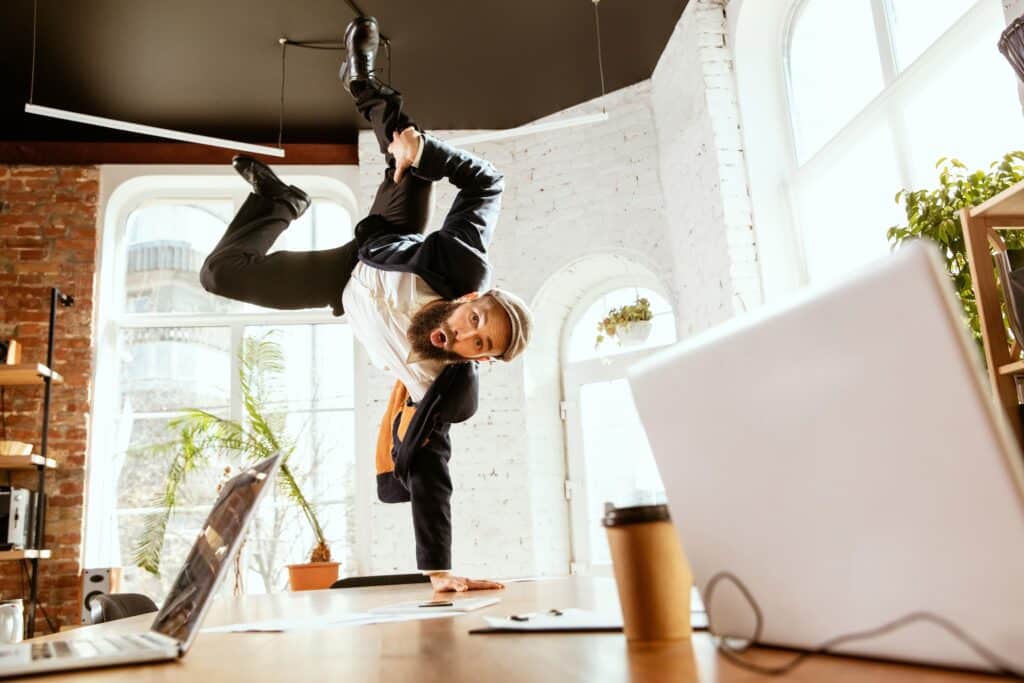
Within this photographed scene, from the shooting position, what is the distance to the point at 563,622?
0.88 metres

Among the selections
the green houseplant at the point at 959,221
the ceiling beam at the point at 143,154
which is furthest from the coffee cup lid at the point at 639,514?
the ceiling beam at the point at 143,154

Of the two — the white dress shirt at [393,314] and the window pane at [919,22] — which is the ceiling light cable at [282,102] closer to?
the white dress shirt at [393,314]

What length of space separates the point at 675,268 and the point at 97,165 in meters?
3.93

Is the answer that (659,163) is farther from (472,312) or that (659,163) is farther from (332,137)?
(472,312)

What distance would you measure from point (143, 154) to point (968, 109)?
16.4 ft

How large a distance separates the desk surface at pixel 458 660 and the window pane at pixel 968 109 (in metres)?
2.68

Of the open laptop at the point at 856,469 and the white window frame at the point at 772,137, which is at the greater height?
the white window frame at the point at 772,137

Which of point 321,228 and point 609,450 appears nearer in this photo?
point 609,450

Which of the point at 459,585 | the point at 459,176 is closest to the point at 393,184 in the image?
the point at 459,176

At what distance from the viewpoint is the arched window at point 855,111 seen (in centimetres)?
310

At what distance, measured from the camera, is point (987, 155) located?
303cm

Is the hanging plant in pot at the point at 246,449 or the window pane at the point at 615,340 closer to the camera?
the hanging plant in pot at the point at 246,449

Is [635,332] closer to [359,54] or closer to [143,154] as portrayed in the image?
[359,54]

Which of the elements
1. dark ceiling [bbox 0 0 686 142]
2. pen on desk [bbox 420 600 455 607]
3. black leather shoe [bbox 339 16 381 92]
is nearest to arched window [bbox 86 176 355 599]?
dark ceiling [bbox 0 0 686 142]
